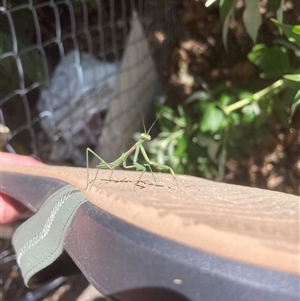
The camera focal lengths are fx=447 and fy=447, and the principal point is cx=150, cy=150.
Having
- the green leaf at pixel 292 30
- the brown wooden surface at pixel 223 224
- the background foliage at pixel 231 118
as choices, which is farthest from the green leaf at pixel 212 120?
the brown wooden surface at pixel 223 224

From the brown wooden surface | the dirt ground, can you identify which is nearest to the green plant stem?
the dirt ground

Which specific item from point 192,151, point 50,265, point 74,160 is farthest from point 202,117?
point 50,265

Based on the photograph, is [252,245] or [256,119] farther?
[256,119]

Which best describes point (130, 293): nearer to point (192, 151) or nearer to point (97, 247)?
point (97, 247)

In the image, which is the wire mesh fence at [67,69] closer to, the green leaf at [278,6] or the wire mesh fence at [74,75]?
the wire mesh fence at [74,75]

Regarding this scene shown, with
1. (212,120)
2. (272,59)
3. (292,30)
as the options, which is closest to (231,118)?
(212,120)

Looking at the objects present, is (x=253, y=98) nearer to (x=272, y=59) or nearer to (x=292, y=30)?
(x=272, y=59)

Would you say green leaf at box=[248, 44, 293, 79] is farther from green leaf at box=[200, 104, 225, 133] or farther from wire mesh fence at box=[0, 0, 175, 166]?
wire mesh fence at box=[0, 0, 175, 166]
